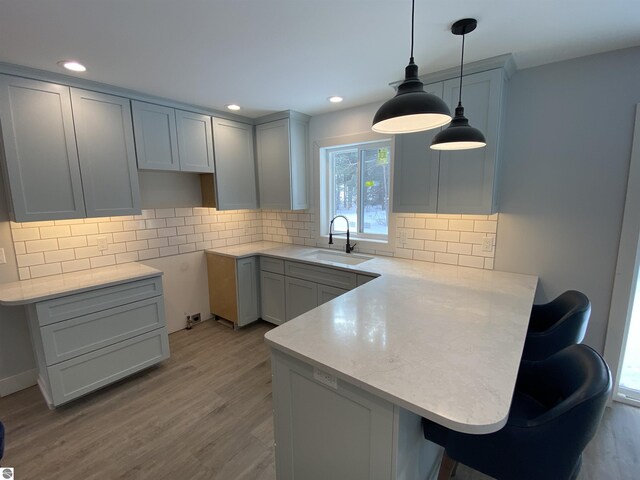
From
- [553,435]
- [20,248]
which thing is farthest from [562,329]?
[20,248]

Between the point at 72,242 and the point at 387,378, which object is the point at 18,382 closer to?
the point at 72,242

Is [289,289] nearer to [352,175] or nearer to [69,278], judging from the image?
[352,175]

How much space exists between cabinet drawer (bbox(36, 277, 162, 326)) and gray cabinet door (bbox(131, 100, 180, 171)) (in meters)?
1.05

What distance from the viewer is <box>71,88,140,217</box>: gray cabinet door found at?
2275 mm

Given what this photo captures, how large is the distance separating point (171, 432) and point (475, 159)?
9.24ft

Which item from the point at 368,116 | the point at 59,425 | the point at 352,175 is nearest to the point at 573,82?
the point at 368,116

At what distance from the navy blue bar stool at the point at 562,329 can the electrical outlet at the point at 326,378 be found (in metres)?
1.16

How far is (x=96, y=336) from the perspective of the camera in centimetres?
222

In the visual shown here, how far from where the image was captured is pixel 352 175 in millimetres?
3330

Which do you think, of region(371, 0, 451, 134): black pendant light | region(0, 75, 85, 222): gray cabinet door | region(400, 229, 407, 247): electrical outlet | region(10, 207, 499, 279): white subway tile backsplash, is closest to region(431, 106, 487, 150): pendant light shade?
region(371, 0, 451, 134): black pendant light

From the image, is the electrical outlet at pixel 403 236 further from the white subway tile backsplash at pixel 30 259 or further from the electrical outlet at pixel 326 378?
the white subway tile backsplash at pixel 30 259

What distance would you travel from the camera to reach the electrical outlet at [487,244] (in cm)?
237

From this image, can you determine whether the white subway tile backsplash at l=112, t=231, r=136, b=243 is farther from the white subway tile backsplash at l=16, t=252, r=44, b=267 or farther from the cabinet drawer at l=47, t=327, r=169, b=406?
the cabinet drawer at l=47, t=327, r=169, b=406

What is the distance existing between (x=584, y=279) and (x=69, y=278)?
3.87 metres
